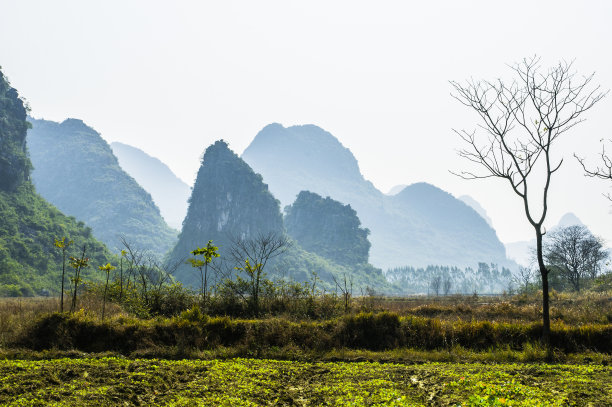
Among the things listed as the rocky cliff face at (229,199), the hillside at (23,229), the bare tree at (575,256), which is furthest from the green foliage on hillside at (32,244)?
the bare tree at (575,256)

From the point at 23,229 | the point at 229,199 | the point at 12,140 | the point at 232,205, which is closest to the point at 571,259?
the point at 23,229

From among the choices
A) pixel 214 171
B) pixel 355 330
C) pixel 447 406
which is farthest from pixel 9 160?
pixel 447 406

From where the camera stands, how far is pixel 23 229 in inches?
3108

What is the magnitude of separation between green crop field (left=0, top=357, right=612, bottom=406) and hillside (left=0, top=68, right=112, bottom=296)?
59.9 m

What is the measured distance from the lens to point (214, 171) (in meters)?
172

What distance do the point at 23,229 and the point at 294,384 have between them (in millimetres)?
88099

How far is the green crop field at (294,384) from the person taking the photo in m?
7.70

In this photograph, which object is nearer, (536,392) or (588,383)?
(536,392)

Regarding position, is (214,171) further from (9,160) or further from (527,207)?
(527,207)

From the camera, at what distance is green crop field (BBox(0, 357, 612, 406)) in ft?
25.3

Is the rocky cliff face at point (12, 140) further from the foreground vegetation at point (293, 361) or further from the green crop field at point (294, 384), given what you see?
the green crop field at point (294, 384)

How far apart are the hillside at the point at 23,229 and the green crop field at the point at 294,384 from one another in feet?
196

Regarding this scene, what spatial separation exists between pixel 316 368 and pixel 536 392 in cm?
549

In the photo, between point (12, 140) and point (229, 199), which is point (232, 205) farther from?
point (12, 140)
